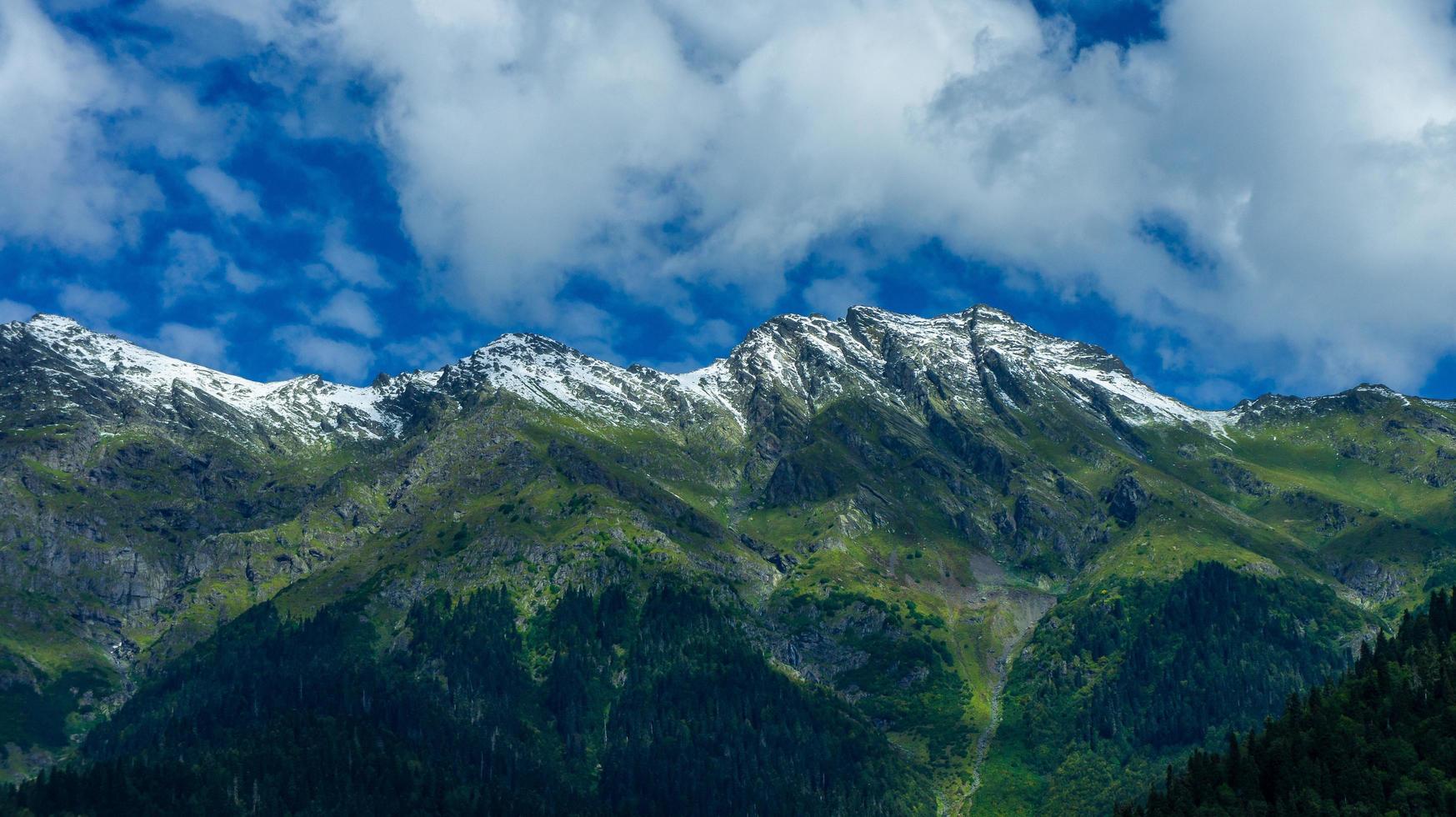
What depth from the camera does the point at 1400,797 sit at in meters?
199
